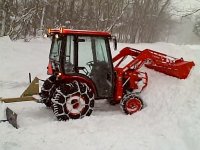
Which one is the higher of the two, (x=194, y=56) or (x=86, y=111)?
(x=194, y=56)

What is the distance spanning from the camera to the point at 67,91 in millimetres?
7551

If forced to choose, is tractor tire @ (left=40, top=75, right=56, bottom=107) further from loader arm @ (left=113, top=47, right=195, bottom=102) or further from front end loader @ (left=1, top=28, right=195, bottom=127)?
loader arm @ (left=113, top=47, right=195, bottom=102)

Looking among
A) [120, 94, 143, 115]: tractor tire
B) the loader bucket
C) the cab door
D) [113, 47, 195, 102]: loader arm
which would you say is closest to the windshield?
the cab door

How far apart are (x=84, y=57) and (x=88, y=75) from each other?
452mm

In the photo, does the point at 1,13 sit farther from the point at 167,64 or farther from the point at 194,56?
the point at 167,64

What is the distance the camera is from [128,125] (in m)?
7.35

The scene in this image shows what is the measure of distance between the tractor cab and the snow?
2.90ft

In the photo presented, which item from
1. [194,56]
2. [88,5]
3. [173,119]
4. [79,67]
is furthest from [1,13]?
[173,119]

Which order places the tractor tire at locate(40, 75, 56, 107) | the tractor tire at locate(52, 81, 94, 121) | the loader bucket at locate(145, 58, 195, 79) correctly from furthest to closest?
the loader bucket at locate(145, 58, 195, 79)
the tractor tire at locate(40, 75, 56, 107)
the tractor tire at locate(52, 81, 94, 121)

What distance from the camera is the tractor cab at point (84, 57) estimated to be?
7.70 metres

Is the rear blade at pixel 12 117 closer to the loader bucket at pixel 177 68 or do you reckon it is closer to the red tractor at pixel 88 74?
the red tractor at pixel 88 74

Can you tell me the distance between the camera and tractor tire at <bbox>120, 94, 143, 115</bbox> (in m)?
8.24

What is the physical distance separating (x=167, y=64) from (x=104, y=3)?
81.6ft

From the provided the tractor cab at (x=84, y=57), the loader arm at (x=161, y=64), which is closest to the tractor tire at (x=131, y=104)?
the tractor cab at (x=84, y=57)
